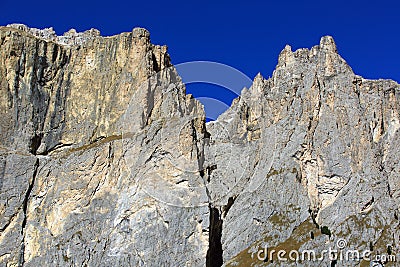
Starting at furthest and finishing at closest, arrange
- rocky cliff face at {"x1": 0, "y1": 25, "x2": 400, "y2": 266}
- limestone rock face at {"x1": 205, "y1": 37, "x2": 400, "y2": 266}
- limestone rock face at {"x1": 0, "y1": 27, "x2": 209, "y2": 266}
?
limestone rock face at {"x1": 205, "y1": 37, "x2": 400, "y2": 266}, rocky cliff face at {"x1": 0, "y1": 25, "x2": 400, "y2": 266}, limestone rock face at {"x1": 0, "y1": 27, "x2": 209, "y2": 266}

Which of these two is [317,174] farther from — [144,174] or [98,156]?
[98,156]

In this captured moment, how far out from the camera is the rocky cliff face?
3661 inches

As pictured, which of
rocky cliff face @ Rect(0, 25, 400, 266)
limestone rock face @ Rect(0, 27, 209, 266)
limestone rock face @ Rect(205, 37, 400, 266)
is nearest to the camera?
limestone rock face @ Rect(0, 27, 209, 266)

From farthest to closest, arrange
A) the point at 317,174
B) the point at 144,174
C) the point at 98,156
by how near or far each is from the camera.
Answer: the point at 317,174 < the point at 98,156 < the point at 144,174

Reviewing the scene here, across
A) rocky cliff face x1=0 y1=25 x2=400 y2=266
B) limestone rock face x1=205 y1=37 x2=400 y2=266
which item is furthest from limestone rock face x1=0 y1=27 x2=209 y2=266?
limestone rock face x1=205 y1=37 x2=400 y2=266

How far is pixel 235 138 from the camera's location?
19600 cm

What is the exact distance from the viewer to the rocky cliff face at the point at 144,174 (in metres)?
93.0

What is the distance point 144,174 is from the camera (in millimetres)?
95062

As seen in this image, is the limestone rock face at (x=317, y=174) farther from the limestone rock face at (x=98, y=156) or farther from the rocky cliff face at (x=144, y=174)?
the limestone rock face at (x=98, y=156)

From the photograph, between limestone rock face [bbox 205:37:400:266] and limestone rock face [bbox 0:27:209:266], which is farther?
limestone rock face [bbox 205:37:400:266]

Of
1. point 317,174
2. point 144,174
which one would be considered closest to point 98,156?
point 144,174

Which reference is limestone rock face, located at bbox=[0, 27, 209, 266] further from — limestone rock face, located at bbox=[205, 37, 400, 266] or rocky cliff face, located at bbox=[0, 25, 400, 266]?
limestone rock face, located at bbox=[205, 37, 400, 266]

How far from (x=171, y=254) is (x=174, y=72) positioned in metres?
41.8

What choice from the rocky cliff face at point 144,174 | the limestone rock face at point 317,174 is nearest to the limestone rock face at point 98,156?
the rocky cliff face at point 144,174
